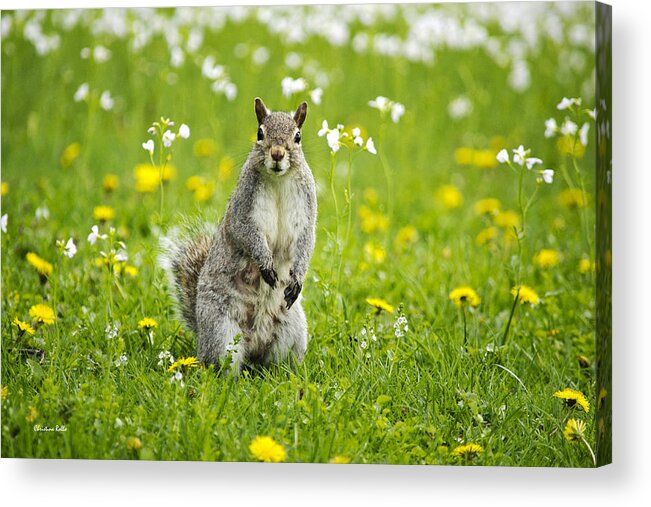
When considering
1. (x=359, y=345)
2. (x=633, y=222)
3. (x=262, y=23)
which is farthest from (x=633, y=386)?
(x=262, y=23)

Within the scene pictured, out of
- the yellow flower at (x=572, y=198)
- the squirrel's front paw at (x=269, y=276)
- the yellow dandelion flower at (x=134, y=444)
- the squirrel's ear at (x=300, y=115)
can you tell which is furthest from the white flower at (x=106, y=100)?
the yellow flower at (x=572, y=198)

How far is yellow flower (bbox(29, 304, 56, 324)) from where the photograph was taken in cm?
432

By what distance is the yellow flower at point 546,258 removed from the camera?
4736mm

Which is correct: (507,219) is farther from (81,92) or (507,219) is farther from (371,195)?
(81,92)

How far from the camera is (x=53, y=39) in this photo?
4.50m

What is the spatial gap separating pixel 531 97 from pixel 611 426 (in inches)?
69.8

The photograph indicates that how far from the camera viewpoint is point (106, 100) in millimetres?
4793

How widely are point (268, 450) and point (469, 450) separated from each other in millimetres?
683

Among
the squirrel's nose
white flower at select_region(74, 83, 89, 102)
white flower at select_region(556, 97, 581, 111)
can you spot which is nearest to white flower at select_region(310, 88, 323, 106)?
the squirrel's nose

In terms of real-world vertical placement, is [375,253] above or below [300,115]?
below

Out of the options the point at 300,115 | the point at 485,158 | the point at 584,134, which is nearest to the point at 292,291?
the point at 300,115

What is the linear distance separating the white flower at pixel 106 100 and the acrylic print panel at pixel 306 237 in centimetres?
4

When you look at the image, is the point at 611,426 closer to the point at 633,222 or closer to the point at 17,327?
the point at 633,222

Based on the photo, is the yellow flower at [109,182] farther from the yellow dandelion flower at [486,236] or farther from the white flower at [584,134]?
the white flower at [584,134]
